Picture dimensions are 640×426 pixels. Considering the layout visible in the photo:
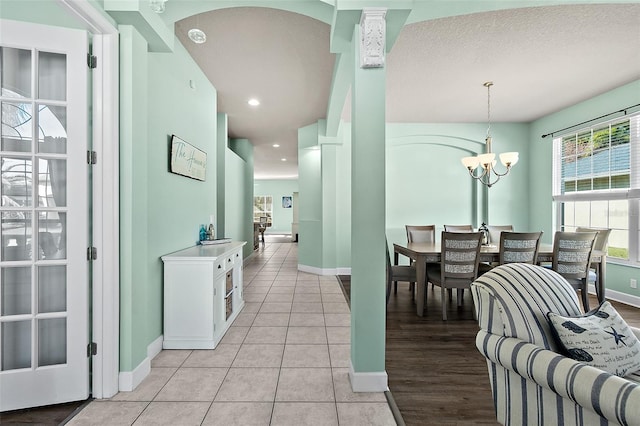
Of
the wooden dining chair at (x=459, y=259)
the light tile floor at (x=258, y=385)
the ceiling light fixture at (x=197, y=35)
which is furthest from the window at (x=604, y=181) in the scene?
the ceiling light fixture at (x=197, y=35)

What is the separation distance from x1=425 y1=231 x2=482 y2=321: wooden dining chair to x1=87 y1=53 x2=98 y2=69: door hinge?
3293 millimetres

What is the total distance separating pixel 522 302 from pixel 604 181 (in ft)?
14.3

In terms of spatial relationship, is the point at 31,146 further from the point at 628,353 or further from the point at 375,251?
the point at 628,353

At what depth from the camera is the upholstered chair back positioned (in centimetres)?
124

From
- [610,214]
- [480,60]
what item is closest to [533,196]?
[610,214]

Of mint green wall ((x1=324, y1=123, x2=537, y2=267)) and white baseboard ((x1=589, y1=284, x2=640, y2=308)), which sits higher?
mint green wall ((x1=324, y1=123, x2=537, y2=267))

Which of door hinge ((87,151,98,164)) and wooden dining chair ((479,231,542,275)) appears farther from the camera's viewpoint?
wooden dining chair ((479,231,542,275))

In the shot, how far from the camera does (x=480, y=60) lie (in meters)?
3.18

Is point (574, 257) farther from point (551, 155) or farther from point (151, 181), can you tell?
point (151, 181)

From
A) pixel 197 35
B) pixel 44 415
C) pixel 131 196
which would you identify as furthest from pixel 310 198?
pixel 44 415

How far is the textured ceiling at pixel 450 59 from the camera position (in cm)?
251

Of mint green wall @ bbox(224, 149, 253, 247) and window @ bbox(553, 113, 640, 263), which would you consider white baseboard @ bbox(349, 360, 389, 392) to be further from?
window @ bbox(553, 113, 640, 263)

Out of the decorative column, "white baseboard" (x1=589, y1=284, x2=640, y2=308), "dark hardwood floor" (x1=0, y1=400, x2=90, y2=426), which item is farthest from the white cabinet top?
"white baseboard" (x1=589, y1=284, x2=640, y2=308)

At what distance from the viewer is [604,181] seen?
13.5 feet
